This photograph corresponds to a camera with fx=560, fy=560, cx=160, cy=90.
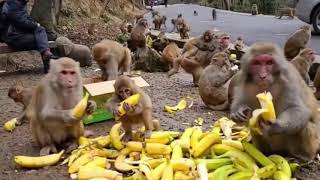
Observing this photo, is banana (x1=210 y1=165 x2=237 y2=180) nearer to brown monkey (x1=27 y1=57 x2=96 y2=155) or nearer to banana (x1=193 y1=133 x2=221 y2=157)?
banana (x1=193 y1=133 x2=221 y2=157)

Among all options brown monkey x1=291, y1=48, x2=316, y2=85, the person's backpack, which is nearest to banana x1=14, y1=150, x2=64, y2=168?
brown monkey x1=291, y1=48, x2=316, y2=85

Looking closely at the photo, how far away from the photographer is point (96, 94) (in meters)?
6.59

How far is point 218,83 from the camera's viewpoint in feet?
25.1

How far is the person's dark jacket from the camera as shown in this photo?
34.2ft

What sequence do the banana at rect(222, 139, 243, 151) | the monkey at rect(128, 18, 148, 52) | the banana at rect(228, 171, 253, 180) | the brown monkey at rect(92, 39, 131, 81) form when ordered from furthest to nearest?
the monkey at rect(128, 18, 148, 52) → the brown monkey at rect(92, 39, 131, 81) → the banana at rect(222, 139, 243, 151) → the banana at rect(228, 171, 253, 180)

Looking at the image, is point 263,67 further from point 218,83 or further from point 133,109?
point 218,83

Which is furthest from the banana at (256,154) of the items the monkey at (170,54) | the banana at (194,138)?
the monkey at (170,54)

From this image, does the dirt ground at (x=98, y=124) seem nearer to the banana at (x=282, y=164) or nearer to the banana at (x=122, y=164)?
the banana at (x=282, y=164)

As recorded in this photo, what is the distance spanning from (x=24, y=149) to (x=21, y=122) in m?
1.13

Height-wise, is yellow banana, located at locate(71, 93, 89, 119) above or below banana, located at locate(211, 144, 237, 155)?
above

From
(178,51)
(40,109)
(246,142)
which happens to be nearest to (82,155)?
(40,109)

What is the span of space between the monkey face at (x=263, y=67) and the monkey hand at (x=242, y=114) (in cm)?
29

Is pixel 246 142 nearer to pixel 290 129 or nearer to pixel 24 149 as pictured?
pixel 290 129

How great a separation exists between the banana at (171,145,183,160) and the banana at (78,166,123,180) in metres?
0.51
